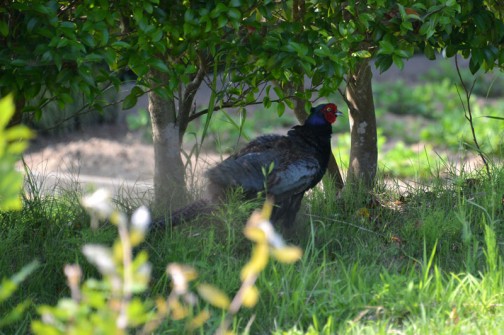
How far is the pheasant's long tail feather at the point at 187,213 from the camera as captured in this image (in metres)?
4.48

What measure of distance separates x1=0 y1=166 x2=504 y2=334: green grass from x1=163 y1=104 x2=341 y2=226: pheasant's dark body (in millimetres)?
183

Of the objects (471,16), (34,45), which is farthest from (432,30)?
(34,45)

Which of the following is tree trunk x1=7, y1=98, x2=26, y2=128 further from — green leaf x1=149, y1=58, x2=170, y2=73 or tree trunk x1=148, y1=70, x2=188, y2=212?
green leaf x1=149, y1=58, x2=170, y2=73

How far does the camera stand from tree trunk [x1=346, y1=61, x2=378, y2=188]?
5.76 metres

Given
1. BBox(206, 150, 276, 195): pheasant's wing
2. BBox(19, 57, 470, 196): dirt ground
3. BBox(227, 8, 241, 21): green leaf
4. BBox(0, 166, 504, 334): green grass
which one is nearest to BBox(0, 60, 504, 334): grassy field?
BBox(0, 166, 504, 334): green grass

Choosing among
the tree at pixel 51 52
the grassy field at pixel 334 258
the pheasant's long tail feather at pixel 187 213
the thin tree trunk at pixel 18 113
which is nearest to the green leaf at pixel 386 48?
the grassy field at pixel 334 258

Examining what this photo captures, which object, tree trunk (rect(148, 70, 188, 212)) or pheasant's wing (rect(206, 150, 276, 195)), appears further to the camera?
tree trunk (rect(148, 70, 188, 212))

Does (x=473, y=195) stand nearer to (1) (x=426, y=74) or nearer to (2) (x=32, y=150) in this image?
(2) (x=32, y=150)

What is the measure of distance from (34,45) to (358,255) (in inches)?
73.3

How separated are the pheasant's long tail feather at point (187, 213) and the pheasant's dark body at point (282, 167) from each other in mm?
71

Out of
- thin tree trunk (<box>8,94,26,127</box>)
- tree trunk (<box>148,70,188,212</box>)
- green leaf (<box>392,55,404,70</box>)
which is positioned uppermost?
green leaf (<box>392,55,404,70</box>)

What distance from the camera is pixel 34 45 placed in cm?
412

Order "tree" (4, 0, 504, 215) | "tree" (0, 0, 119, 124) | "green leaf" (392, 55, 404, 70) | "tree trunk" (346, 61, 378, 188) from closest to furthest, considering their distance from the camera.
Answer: "tree" (0, 0, 119, 124) < "tree" (4, 0, 504, 215) < "green leaf" (392, 55, 404, 70) < "tree trunk" (346, 61, 378, 188)

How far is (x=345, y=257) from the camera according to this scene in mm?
4277
